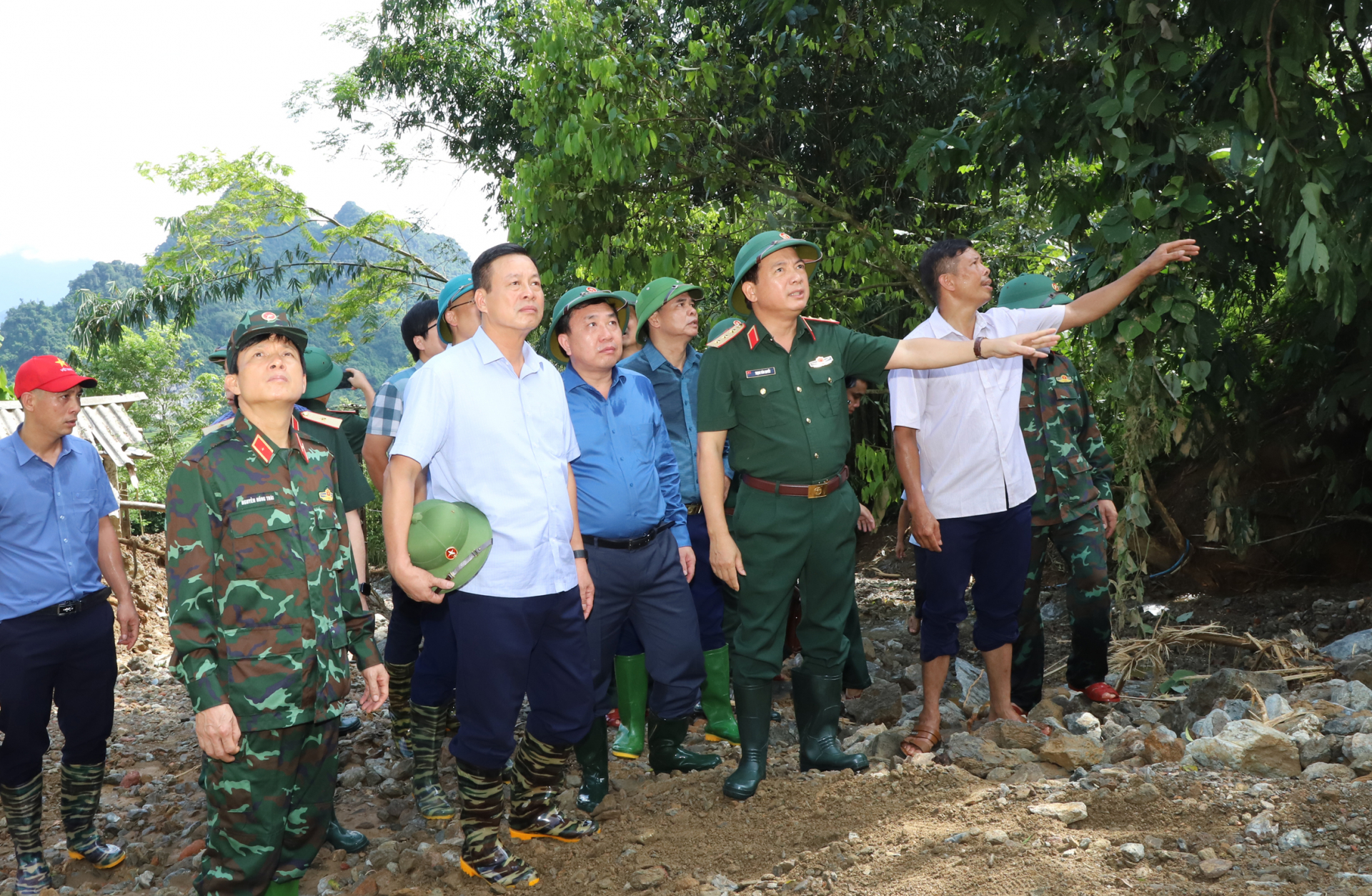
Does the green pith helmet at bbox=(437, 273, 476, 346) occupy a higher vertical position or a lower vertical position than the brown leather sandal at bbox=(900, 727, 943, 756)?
higher

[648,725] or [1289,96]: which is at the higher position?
[1289,96]

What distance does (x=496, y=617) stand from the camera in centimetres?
325

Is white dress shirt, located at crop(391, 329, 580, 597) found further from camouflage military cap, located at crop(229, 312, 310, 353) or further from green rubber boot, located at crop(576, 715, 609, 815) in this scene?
green rubber boot, located at crop(576, 715, 609, 815)

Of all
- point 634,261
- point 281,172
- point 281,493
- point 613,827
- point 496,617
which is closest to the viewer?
point 281,493

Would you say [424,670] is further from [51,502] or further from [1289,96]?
[1289,96]

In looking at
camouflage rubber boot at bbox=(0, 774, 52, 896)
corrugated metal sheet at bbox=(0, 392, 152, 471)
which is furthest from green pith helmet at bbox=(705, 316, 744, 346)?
corrugated metal sheet at bbox=(0, 392, 152, 471)

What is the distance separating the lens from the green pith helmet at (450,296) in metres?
4.28

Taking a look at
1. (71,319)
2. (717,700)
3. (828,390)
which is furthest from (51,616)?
(71,319)

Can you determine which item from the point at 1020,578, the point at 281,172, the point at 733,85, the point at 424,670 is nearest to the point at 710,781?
the point at 424,670

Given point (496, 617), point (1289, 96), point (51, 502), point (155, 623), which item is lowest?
point (155, 623)

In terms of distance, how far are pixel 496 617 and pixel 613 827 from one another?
3.42 ft

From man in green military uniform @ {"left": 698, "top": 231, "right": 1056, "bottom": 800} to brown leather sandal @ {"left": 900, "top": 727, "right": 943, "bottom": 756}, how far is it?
16.4 inches

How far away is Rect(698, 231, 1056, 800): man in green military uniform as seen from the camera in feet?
12.3

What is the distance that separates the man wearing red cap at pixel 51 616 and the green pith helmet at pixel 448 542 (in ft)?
5.92
